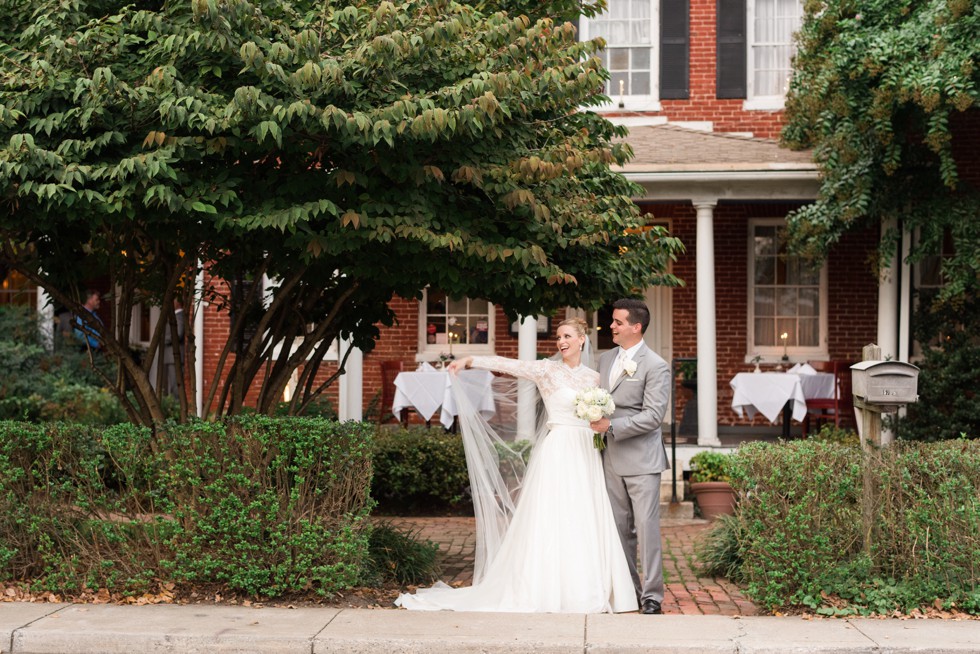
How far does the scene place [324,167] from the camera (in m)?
7.17

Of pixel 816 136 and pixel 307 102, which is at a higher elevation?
pixel 816 136

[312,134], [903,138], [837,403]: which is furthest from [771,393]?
[312,134]

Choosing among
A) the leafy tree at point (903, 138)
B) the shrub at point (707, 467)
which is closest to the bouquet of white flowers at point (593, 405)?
the shrub at point (707, 467)

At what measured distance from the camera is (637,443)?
7.40 meters

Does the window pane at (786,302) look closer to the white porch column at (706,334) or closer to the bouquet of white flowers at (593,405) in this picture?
the white porch column at (706,334)

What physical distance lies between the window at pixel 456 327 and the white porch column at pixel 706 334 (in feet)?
12.1

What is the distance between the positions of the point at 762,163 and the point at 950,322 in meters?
Result: 3.04

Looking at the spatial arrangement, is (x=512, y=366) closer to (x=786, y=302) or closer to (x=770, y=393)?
(x=770, y=393)

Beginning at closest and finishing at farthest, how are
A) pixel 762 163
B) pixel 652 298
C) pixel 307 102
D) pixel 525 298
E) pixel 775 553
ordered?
pixel 307 102, pixel 775 553, pixel 525 298, pixel 762 163, pixel 652 298

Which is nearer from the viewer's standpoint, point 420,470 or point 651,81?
point 420,470

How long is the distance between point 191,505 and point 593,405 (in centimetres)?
261

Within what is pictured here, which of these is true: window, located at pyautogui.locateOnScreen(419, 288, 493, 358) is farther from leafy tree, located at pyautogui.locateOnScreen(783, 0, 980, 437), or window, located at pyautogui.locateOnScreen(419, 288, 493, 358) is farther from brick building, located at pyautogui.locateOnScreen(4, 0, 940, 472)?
leafy tree, located at pyautogui.locateOnScreen(783, 0, 980, 437)

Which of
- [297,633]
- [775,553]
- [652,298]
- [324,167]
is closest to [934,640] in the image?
[775,553]

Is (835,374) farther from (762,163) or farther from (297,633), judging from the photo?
(297,633)
